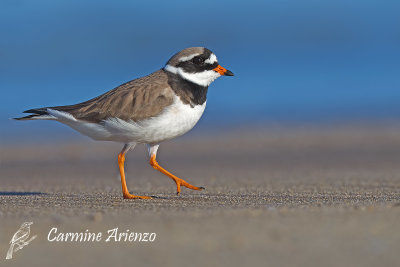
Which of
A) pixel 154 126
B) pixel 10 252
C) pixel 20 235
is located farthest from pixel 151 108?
pixel 10 252

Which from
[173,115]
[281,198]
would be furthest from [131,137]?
[281,198]

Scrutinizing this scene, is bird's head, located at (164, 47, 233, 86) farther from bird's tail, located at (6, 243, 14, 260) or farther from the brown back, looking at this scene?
bird's tail, located at (6, 243, 14, 260)

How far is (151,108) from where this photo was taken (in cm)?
639

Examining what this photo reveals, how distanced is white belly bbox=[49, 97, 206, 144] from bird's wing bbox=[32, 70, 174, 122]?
0.06m

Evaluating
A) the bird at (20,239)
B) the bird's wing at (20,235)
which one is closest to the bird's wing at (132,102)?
the bird at (20,239)

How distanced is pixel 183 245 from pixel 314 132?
1098 centimetres

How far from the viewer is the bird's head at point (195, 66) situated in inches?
266

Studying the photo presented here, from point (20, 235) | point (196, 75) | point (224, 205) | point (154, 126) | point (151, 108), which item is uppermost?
→ point (196, 75)

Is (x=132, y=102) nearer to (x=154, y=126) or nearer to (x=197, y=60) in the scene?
(x=154, y=126)

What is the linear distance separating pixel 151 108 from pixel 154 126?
0.19 metres

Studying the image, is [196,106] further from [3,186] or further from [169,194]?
[3,186]

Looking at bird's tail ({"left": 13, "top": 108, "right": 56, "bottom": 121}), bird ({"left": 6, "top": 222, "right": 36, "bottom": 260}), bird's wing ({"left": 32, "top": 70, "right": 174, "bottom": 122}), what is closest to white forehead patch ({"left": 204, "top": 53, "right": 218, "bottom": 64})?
bird's wing ({"left": 32, "top": 70, "right": 174, "bottom": 122})

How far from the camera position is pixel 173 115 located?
6.35 m

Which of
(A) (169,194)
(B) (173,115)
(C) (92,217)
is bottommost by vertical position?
(A) (169,194)
